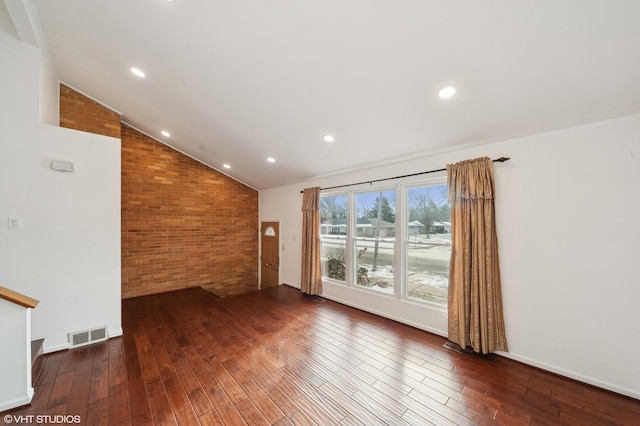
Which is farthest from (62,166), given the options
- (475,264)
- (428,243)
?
(475,264)

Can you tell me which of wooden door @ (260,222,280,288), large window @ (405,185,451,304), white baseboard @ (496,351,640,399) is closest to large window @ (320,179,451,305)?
large window @ (405,185,451,304)

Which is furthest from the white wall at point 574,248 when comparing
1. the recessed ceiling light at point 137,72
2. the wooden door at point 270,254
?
the wooden door at point 270,254

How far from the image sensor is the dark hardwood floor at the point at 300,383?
1845 millimetres

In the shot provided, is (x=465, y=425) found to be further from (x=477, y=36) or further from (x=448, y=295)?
(x=477, y=36)

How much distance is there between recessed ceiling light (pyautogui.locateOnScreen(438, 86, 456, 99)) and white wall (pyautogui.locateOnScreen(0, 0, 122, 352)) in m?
3.89

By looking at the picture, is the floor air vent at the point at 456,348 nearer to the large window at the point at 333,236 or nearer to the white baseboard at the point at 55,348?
the large window at the point at 333,236

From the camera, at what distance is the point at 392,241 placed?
378 cm

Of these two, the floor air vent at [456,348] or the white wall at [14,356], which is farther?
the floor air vent at [456,348]

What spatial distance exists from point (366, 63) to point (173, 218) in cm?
511

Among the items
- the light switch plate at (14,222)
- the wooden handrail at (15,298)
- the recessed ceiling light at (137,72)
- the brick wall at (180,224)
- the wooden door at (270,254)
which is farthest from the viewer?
the wooden door at (270,254)

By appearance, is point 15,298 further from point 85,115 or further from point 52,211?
point 85,115

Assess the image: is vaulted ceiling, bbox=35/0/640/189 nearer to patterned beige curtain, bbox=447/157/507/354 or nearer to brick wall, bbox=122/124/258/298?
patterned beige curtain, bbox=447/157/507/354

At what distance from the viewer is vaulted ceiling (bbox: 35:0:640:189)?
1.57 meters

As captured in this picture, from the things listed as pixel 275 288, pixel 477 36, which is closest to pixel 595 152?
pixel 477 36
